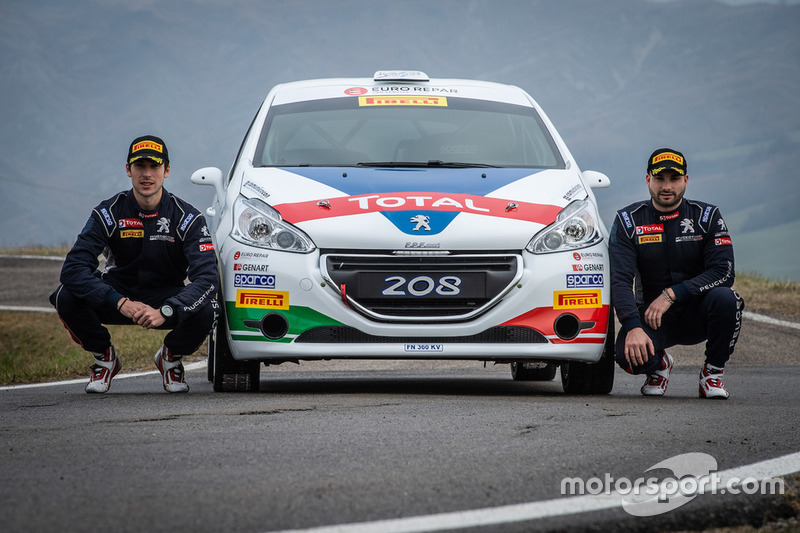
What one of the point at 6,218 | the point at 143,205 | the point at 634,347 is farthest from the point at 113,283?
the point at 6,218

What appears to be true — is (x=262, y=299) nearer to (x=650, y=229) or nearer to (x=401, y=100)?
(x=401, y=100)

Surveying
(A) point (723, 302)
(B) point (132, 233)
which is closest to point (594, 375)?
(A) point (723, 302)

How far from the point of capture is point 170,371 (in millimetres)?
7082

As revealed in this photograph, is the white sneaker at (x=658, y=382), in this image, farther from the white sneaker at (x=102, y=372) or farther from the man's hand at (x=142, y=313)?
the white sneaker at (x=102, y=372)

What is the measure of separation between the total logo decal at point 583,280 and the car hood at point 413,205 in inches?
13.8

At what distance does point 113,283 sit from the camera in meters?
7.04

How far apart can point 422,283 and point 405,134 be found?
1.66m

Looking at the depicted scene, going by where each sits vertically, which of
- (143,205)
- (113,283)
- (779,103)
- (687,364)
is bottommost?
(687,364)

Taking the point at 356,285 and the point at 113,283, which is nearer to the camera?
the point at 356,285

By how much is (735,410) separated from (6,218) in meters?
197

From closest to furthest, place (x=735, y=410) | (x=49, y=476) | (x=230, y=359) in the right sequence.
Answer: (x=49, y=476) → (x=735, y=410) → (x=230, y=359)

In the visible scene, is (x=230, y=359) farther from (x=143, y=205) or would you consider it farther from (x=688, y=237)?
(x=688, y=237)

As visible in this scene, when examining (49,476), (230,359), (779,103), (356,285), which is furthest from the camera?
(779,103)

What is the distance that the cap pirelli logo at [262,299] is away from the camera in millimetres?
6293
